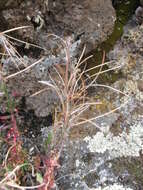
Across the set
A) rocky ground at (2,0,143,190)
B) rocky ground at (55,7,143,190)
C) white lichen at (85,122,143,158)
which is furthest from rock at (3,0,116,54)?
white lichen at (85,122,143,158)

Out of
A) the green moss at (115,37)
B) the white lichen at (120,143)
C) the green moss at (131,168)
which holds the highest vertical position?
the green moss at (115,37)

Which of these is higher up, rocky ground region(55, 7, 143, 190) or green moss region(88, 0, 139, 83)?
green moss region(88, 0, 139, 83)

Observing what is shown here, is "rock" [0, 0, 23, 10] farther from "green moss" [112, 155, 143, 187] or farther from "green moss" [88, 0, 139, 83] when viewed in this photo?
"green moss" [112, 155, 143, 187]

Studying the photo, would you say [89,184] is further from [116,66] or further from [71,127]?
[116,66]

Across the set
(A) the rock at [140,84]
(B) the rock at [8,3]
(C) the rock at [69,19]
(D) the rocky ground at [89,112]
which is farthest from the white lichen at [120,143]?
(B) the rock at [8,3]

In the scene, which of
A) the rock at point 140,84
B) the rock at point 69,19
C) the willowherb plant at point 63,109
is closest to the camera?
the willowherb plant at point 63,109

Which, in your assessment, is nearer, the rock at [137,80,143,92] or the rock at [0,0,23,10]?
the rock at [0,0,23,10]

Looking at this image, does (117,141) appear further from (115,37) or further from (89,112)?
(115,37)

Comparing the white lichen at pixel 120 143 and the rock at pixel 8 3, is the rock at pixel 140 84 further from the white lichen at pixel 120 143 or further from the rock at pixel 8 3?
the rock at pixel 8 3
